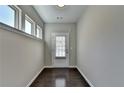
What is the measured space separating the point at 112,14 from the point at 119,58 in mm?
755

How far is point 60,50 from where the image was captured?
659 centimetres

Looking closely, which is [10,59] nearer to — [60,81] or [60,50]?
[60,81]

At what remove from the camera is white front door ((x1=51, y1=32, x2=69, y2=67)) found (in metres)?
6.56

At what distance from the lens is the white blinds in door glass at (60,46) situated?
6598 mm

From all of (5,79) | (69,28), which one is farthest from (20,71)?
(69,28)

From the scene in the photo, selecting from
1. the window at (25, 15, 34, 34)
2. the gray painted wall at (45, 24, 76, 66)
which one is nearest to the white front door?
the gray painted wall at (45, 24, 76, 66)

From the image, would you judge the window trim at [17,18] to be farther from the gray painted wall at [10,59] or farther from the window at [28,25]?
the window at [28,25]

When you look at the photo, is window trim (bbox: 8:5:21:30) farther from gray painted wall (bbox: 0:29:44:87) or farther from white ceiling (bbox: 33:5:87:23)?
white ceiling (bbox: 33:5:87:23)

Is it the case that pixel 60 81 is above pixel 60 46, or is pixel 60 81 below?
below

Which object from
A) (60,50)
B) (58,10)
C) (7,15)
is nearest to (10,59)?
(7,15)

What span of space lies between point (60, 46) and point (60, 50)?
225 mm

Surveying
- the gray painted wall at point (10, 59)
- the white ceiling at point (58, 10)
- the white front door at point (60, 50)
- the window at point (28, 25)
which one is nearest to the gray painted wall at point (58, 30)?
the white front door at point (60, 50)

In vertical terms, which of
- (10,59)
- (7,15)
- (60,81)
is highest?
(7,15)
